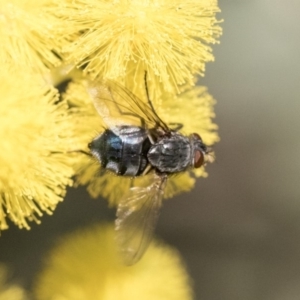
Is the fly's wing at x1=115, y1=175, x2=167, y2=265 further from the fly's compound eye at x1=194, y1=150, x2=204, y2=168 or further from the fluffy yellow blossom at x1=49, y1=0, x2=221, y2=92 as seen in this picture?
the fluffy yellow blossom at x1=49, y1=0, x2=221, y2=92

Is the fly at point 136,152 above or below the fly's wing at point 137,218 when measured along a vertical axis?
above

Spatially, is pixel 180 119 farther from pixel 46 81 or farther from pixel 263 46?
pixel 263 46

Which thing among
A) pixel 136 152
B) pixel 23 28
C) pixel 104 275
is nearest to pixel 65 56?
pixel 23 28

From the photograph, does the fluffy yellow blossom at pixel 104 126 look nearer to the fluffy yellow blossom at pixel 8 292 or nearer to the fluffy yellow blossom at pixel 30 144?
the fluffy yellow blossom at pixel 30 144

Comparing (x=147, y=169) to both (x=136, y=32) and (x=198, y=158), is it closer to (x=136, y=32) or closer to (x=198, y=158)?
(x=198, y=158)

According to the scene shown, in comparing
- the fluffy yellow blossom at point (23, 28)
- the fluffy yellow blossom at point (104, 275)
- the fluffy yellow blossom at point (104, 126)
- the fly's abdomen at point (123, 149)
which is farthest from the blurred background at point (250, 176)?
the fluffy yellow blossom at point (23, 28)

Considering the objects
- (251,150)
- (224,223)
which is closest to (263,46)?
(251,150)
